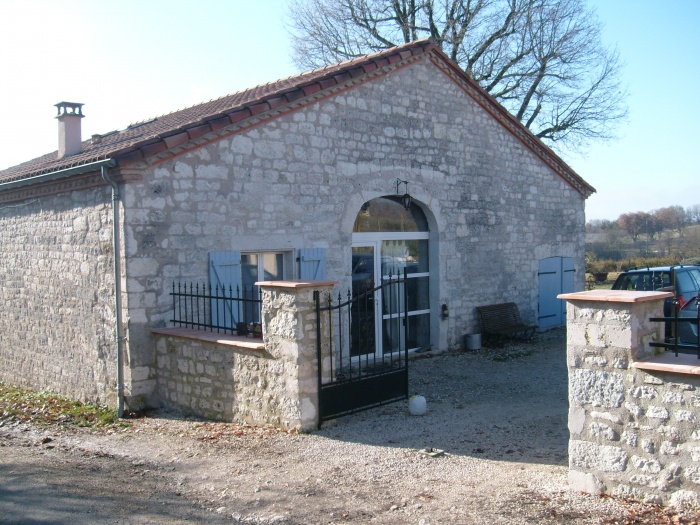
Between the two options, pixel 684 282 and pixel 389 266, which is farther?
pixel 684 282

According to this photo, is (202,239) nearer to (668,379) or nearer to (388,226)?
(388,226)

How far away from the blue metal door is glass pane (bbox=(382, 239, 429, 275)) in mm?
3755

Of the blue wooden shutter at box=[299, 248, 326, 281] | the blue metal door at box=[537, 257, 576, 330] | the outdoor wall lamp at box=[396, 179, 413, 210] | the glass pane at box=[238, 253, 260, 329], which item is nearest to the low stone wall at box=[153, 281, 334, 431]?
the glass pane at box=[238, 253, 260, 329]

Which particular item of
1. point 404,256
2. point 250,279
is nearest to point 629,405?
point 250,279

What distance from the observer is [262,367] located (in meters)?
6.82

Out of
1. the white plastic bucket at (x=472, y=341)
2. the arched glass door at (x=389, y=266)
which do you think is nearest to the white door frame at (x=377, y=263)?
the arched glass door at (x=389, y=266)

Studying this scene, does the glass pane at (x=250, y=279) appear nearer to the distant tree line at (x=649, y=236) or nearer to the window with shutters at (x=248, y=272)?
the window with shutters at (x=248, y=272)

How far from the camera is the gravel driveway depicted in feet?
15.6

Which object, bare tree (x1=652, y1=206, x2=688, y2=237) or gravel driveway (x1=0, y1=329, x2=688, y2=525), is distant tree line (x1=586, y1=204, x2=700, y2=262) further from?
gravel driveway (x1=0, y1=329, x2=688, y2=525)

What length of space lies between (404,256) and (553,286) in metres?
4.89

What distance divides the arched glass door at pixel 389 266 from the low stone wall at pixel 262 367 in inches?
127

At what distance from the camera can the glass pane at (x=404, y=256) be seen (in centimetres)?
1104

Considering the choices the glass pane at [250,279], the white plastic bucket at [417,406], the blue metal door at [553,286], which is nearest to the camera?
the white plastic bucket at [417,406]

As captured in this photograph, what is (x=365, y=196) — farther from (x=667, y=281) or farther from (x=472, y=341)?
(x=667, y=281)
